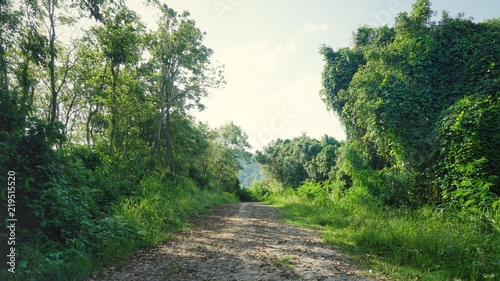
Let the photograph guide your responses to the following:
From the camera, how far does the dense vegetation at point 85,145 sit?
5328mm

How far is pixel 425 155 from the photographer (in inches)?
463

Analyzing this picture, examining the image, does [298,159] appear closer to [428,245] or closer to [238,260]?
[428,245]

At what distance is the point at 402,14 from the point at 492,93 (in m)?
6.10

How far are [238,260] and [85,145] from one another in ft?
39.7

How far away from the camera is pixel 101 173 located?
35.9 feet

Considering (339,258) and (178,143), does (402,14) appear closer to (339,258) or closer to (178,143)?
(339,258)

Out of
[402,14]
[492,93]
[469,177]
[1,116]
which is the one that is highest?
[402,14]

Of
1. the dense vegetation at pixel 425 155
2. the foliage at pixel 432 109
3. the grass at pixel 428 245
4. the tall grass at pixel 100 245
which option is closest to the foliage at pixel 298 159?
the dense vegetation at pixel 425 155

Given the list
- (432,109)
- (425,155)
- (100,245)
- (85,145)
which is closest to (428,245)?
(425,155)

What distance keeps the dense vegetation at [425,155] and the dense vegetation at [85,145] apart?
20.9 ft

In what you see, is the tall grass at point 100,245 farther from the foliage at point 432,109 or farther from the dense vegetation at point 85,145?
the foliage at point 432,109

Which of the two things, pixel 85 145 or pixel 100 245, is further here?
pixel 85 145

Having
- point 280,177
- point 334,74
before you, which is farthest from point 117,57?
point 280,177

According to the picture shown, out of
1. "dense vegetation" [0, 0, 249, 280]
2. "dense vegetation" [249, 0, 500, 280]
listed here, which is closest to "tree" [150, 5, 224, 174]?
"dense vegetation" [0, 0, 249, 280]
